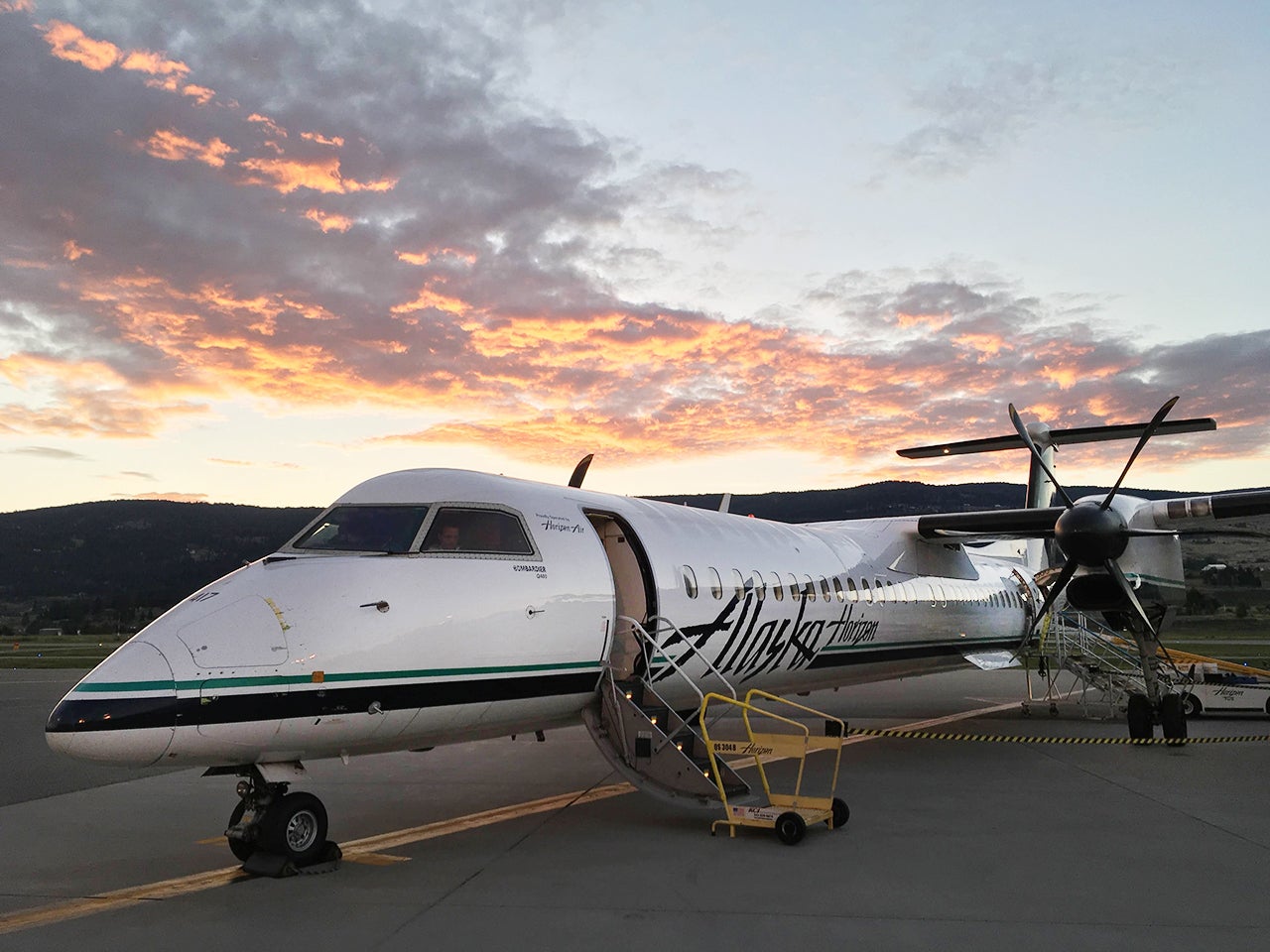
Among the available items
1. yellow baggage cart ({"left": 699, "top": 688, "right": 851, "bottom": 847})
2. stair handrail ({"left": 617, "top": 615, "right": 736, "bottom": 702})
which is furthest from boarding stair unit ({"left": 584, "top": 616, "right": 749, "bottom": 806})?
yellow baggage cart ({"left": 699, "top": 688, "right": 851, "bottom": 847})

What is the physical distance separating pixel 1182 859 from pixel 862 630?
658 cm

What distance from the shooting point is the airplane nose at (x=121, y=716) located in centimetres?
582

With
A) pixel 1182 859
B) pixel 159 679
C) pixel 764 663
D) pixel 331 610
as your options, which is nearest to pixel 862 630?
pixel 764 663

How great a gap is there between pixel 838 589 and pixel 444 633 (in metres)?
7.71

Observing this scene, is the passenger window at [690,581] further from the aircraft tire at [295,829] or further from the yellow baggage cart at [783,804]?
the aircraft tire at [295,829]

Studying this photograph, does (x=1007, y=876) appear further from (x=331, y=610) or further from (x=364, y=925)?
(x=331, y=610)

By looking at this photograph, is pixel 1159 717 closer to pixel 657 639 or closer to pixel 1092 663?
pixel 1092 663

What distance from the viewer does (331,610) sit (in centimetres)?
671

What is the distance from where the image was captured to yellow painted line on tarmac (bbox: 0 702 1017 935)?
20.4 feet

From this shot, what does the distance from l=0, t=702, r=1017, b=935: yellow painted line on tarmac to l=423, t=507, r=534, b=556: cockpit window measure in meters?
2.57

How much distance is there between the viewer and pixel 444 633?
23.6ft

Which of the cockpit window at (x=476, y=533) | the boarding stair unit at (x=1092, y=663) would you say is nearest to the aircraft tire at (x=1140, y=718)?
the boarding stair unit at (x=1092, y=663)

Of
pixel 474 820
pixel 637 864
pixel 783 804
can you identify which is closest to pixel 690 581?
pixel 783 804

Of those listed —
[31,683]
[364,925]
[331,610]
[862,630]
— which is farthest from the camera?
[31,683]
